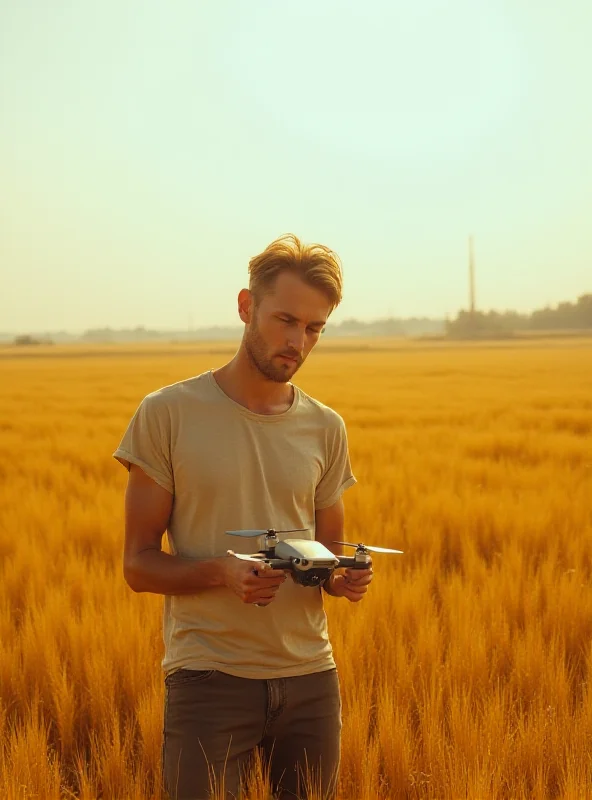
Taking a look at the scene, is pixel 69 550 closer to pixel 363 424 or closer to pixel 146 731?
pixel 146 731

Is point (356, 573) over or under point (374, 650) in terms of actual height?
over

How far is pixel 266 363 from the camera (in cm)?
222

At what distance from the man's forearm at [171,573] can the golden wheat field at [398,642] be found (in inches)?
19.3

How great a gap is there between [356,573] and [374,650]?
1.38 metres

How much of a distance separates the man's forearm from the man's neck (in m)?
0.44

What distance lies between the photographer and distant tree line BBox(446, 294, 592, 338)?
92.0m

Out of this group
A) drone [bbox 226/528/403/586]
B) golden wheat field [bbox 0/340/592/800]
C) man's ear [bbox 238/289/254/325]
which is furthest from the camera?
golden wheat field [bbox 0/340/592/800]

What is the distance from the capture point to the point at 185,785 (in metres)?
2.01

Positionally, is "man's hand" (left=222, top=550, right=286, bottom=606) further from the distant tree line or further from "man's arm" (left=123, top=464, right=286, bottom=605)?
the distant tree line

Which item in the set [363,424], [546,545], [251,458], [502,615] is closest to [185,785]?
[251,458]

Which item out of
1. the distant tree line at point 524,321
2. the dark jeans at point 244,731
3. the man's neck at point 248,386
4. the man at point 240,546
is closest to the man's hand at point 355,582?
the man at point 240,546

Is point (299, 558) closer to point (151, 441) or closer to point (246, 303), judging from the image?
point (151, 441)

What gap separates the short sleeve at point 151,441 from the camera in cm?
217

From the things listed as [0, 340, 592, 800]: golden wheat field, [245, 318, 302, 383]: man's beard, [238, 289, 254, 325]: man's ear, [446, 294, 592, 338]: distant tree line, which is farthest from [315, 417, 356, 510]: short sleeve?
[446, 294, 592, 338]: distant tree line
